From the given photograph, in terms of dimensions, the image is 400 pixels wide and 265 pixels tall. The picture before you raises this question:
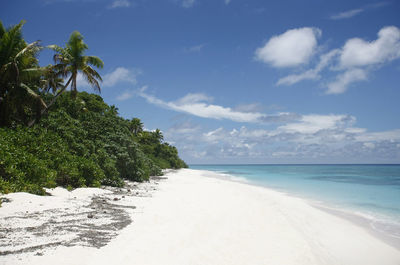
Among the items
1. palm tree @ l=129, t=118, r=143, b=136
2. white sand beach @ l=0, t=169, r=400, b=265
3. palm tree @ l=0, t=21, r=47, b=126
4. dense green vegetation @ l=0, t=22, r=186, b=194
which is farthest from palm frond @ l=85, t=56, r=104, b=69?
palm tree @ l=129, t=118, r=143, b=136

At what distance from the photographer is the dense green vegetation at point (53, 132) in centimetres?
862

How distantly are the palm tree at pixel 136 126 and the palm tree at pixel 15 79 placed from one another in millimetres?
35736

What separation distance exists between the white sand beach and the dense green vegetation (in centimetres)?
133

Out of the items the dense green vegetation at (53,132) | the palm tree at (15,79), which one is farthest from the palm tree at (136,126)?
the palm tree at (15,79)

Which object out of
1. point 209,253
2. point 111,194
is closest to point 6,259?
point 209,253

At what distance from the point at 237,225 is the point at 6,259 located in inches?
210

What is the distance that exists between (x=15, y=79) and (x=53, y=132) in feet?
12.2

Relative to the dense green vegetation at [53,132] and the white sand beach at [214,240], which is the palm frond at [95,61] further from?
the white sand beach at [214,240]

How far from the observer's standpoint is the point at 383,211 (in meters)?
12.7

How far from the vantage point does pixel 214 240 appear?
577 centimetres

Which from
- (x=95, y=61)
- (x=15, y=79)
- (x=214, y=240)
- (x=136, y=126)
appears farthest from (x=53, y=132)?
(x=136, y=126)

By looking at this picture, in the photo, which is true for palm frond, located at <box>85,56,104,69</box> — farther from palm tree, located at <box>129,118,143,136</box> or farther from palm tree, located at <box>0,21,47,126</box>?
palm tree, located at <box>129,118,143,136</box>

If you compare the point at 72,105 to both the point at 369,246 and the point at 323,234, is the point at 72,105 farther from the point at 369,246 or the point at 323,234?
the point at 369,246

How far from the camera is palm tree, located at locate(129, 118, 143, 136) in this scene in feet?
168
